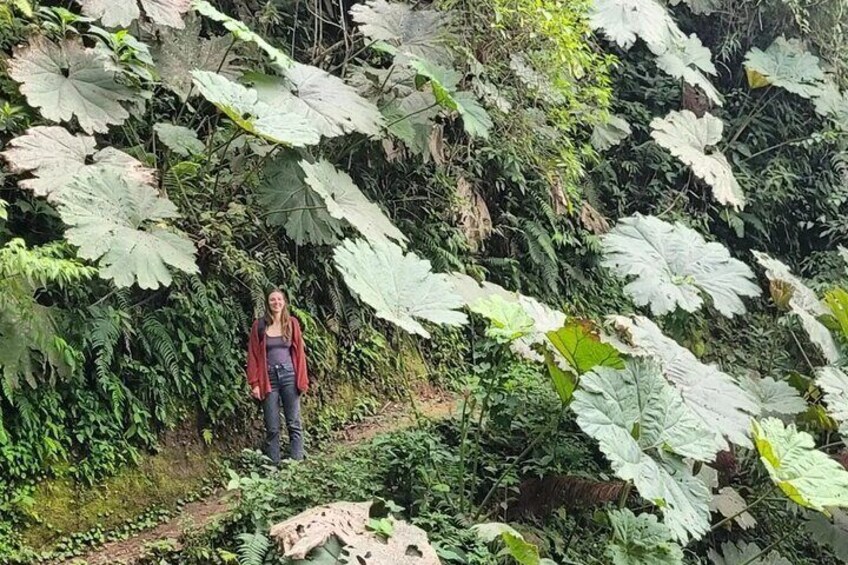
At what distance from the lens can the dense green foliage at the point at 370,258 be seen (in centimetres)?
355

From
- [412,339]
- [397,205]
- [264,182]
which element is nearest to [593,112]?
[397,205]

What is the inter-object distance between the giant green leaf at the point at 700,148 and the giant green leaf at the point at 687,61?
60 centimetres

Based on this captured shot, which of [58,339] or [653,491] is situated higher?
[653,491]

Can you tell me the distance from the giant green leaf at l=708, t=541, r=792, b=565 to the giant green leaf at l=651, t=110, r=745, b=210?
3.19 meters

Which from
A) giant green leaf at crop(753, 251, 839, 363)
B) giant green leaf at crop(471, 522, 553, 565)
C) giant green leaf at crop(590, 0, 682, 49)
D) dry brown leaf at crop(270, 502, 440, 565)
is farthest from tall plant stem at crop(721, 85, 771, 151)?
dry brown leaf at crop(270, 502, 440, 565)

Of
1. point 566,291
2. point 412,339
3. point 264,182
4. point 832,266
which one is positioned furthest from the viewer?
point 832,266

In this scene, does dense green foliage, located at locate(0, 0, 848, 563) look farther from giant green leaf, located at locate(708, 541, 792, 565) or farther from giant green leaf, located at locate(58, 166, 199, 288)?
giant green leaf, located at locate(708, 541, 792, 565)

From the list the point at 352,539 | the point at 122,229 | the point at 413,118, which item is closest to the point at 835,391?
the point at 352,539

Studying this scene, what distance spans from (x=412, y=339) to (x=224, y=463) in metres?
2.20

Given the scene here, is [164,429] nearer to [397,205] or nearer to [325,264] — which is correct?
[325,264]

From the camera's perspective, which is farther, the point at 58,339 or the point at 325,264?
the point at 325,264

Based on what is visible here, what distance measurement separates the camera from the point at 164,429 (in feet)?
14.2

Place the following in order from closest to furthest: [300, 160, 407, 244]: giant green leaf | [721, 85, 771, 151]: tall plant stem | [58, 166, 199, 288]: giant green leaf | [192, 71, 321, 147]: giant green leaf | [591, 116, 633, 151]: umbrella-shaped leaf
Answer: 1. [58, 166, 199, 288]: giant green leaf
2. [192, 71, 321, 147]: giant green leaf
3. [300, 160, 407, 244]: giant green leaf
4. [591, 116, 633, 151]: umbrella-shaped leaf
5. [721, 85, 771, 151]: tall plant stem

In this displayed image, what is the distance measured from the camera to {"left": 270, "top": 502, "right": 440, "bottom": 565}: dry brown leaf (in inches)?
117
